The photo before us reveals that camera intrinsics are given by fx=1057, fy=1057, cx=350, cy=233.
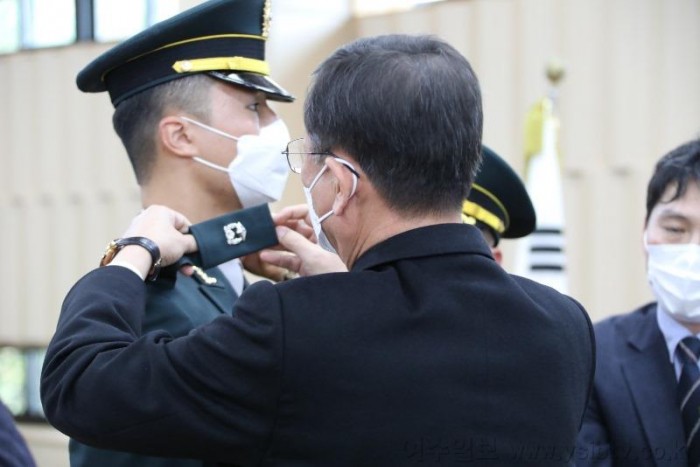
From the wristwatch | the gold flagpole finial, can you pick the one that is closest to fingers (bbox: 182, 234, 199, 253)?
the wristwatch

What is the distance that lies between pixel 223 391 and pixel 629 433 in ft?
4.15

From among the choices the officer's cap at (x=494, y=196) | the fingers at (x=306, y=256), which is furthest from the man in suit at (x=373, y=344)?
the officer's cap at (x=494, y=196)

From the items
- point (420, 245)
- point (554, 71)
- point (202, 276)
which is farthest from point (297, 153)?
point (554, 71)

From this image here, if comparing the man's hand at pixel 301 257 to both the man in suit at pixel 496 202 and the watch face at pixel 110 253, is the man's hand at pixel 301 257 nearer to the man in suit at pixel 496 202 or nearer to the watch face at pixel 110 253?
the watch face at pixel 110 253

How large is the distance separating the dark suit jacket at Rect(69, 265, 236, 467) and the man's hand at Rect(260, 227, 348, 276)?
0.47 feet

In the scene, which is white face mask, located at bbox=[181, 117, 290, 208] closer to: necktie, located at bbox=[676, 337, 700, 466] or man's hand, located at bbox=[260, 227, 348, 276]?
man's hand, located at bbox=[260, 227, 348, 276]

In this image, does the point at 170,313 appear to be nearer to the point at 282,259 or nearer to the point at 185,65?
the point at 282,259

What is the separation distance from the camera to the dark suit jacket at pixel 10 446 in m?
2.17

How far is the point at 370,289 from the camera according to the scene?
1.51 metres

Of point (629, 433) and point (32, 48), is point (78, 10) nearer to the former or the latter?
point (32, 48)

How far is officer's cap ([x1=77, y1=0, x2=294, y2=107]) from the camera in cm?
234

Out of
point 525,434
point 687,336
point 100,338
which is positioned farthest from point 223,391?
point 687,336

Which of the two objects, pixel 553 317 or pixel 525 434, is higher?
pixel 553 317

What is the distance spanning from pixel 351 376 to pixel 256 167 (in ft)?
3.48
